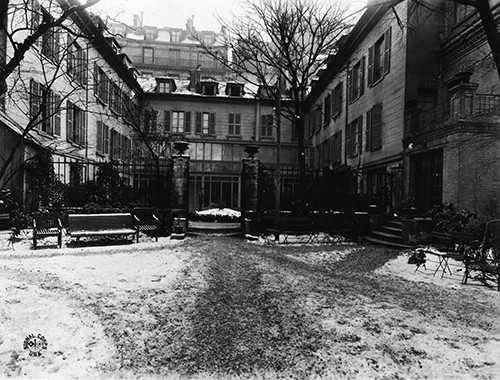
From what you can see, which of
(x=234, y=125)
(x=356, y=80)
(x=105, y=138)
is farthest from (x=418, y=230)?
(x=234, y=125)

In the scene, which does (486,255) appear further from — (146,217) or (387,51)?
(387,51)

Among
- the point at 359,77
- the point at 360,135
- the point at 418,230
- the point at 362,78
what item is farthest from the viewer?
the point at 359,77

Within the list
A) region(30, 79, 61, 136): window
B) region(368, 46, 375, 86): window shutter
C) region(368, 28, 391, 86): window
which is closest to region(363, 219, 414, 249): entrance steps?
region(368, 28, 391, 86): window

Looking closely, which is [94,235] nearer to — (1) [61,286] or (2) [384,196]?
(1) [61,286]

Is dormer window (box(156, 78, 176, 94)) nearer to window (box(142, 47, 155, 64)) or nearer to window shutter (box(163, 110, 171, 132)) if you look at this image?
window shutter (box(163, 110, 171, 132))

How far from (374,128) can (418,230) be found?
7589mm

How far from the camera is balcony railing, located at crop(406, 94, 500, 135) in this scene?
9844mm

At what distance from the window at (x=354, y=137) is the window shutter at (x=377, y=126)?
184 cm

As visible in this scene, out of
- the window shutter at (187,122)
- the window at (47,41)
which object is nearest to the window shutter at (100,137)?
the window shutter at (187,122)

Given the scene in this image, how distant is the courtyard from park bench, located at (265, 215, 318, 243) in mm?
4042

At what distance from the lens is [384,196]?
13.2m

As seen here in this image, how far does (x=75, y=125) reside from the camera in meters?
18.0

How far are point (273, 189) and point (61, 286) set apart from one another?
8.40 metres

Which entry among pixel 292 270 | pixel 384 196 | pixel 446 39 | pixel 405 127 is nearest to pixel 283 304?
pixel 292 270
